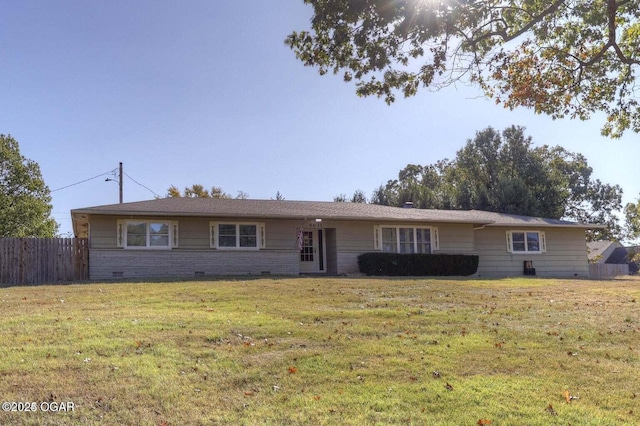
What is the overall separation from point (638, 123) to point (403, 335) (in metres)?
7.66

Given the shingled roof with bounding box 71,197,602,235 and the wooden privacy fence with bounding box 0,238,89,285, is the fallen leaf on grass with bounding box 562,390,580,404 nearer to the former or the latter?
the shingled roof with bounding box 71,197,602,235

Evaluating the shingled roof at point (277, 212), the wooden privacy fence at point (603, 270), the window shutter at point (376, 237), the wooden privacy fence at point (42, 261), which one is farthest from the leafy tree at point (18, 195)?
the wooden privacy fence at point (603, 270)

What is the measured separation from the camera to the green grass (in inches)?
184

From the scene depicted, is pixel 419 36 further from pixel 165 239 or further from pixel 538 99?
pixel 165 239

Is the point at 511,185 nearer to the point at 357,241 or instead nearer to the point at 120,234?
the point at 357,241

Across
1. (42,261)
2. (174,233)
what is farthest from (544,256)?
(42,261)

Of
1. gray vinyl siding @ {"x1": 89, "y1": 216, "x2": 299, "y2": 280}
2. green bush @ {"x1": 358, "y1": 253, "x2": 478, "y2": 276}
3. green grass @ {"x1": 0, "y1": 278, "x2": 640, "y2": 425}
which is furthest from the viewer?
green bush @ {"x1": 358, "y1": 253, "x2": 478, "y2": 276}

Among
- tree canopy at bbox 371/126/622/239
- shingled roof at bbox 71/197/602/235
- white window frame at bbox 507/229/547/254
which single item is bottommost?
white window frame at bbox 507/229/547/254

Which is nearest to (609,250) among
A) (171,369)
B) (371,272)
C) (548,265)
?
(548,265)

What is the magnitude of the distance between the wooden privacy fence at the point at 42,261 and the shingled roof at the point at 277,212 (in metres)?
1.30

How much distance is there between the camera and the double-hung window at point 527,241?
24.4 m

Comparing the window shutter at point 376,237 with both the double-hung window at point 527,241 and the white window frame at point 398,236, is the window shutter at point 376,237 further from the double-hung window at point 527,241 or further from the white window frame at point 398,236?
the double-hung window at point 527,241

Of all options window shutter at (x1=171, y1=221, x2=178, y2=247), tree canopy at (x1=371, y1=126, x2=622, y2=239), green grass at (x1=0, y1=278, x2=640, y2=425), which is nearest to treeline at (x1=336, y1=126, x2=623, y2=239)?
tree canopy at (x1=371, y1=126, x2=622, y2=239)

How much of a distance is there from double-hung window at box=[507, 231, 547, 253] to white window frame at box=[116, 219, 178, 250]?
15.5 meters
